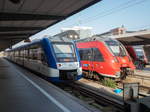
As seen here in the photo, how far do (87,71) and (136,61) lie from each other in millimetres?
13000

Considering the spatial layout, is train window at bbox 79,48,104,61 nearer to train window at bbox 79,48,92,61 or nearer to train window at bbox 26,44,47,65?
train window at bbox 79,48,92,61

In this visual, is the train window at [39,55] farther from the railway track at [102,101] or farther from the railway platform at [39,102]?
the railway platform at [39,102]

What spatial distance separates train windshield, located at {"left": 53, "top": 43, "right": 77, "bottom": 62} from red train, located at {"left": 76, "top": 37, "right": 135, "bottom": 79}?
2236 millimetres

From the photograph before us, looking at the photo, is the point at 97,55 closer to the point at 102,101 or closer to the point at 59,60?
the point at 59,60

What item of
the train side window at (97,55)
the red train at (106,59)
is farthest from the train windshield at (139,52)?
the train side window at (97,55)

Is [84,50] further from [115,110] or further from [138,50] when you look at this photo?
[138,50]

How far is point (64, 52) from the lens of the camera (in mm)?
11328

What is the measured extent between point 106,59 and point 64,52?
293 centimetres

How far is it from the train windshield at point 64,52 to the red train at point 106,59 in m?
2.24

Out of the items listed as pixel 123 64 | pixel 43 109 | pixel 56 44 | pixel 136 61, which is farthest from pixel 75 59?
pixel 136 61

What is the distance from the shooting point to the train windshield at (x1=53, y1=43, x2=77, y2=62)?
433 inches

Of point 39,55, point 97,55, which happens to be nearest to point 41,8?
point 39,55

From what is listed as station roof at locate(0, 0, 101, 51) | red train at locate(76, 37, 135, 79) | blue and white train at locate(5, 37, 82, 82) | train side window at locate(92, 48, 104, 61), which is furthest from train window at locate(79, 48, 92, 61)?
station roof at locate(0, 0, 101, 51)

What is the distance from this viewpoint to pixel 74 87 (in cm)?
1098
